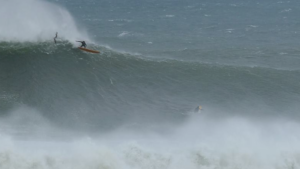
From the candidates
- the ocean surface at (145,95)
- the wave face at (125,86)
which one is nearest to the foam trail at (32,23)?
the ocean surface at (145,95)

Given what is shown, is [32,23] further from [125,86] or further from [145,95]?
[145,95]

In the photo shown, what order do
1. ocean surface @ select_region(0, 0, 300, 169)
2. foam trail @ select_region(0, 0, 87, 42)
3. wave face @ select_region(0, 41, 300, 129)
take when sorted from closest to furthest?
1. ocean surface @ select_region(0, 0, 300, 169)
2. wave face @ select_region(0, 41, 300, 129)
3. foam trail @ select_region(0, 0, 87, 42)

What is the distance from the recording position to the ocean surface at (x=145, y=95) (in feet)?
70.7

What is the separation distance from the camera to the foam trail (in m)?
35.2

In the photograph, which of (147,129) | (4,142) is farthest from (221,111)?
(4,142)

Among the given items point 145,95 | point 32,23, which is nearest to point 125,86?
point 145,95

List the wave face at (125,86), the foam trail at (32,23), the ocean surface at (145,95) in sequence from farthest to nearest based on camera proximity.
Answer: the foam trail at (32,23)
the wave face at (125,86)
the ocean surface at (145,95)

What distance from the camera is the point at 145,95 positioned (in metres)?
29.5

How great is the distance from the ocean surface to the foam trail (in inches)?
4.3

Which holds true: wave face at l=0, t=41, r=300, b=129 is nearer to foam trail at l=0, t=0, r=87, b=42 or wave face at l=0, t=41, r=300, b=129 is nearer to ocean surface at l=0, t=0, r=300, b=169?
ocean surface at l=0, t=0, r=300, b=169

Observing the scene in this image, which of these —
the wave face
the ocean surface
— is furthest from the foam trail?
the wave face

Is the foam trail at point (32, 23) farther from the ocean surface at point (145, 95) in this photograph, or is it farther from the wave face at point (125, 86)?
the wave face at point (125, 86)

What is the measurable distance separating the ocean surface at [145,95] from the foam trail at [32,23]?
109 millimetres

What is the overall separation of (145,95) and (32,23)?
50.4ft
